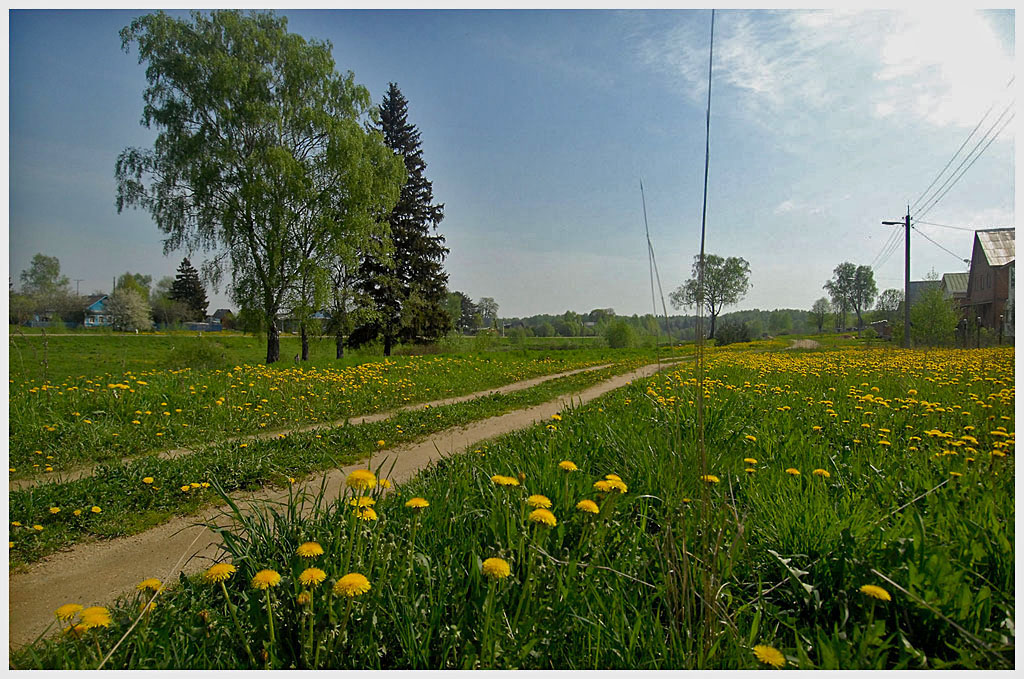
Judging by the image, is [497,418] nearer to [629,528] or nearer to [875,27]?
[629,528]

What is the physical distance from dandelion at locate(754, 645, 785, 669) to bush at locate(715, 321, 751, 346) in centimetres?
130

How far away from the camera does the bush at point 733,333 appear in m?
2.30

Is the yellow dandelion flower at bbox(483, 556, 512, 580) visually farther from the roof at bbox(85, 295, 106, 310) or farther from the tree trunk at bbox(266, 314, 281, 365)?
the tree trunk at bbox(266, 314, 281, 365)

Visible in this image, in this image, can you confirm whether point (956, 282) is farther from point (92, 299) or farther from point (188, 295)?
point (188, 295)

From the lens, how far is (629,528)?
2.01m

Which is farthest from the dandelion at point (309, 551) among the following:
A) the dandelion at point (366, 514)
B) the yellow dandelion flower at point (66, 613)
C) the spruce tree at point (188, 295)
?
the spruce tree at point (188, 295)

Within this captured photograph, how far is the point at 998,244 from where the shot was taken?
206cm

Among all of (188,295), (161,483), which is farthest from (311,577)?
(188,295)

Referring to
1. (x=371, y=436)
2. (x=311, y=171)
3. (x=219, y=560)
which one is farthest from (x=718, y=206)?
(x=311, y=171)

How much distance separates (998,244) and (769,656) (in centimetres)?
201

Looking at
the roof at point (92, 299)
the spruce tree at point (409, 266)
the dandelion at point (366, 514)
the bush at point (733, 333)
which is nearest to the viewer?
the dandelion at point (366, 514)

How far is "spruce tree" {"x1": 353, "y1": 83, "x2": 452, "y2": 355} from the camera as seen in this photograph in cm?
2377

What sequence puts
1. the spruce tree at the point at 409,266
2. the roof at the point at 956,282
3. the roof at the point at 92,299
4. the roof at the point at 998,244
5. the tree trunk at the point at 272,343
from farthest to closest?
the spruce tree at the point at 409,266 < the tree trunk at the point at 272,343 < the roof at the point at 92,299 < the roof at the point at 956,282 < the roof at the point at 998,244

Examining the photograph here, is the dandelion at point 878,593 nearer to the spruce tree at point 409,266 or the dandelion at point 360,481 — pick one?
the dandelion at point 360,481
